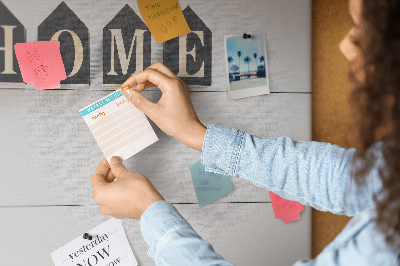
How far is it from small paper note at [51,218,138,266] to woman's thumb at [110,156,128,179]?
0.56 feet

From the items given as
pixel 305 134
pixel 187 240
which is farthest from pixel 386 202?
pixel 305 134

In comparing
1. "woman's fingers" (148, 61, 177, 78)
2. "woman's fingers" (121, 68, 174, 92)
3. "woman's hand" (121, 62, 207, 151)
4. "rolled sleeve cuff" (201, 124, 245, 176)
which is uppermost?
"woman's fingers" (148, 61, 177, 78)

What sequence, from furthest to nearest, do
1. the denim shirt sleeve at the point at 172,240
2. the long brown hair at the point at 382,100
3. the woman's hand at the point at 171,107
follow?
the woman's hand at the point at 171,107 < the denim shirt sleeve at the point at 172,240 < the long brown hair at the point at 382,100

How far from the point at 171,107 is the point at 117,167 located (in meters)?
0.19

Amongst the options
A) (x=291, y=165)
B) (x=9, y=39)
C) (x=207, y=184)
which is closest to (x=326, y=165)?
(x=291, y=165)

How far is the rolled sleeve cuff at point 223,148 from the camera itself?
765 mm

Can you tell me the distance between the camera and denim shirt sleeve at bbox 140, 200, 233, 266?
0.57 meters

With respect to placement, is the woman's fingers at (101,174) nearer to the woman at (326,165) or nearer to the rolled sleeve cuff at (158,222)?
the woman at (326,165)

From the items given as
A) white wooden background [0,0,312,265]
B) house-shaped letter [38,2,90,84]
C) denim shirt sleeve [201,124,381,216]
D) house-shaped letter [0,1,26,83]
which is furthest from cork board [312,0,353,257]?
house-shaped letter [0,1,26,83]

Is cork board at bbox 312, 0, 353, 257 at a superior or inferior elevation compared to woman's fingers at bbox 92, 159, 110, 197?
superior

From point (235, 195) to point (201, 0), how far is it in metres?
0.52

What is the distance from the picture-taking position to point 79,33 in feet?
2.87

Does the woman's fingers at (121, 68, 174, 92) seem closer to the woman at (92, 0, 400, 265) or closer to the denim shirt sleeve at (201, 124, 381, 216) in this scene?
the woman at (92, 0, 400, 265)

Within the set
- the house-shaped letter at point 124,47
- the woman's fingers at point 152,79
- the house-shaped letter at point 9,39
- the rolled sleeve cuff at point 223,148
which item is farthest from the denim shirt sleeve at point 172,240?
the house-shaped letter at point 9,39
